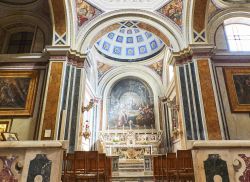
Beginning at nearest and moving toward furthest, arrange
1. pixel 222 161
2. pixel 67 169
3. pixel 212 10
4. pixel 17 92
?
pixel 222 161
pixel 67 169
pixel 17 92
pixel 212 10

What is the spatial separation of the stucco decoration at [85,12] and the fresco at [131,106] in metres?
6.79

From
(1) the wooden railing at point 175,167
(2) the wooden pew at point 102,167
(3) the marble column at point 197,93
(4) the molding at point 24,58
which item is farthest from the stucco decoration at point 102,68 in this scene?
(2) the wooden pew at point 102,167

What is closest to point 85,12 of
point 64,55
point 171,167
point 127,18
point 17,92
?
point 127,18

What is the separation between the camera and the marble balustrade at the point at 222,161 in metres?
3.15

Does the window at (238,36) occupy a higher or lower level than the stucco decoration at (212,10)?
lower

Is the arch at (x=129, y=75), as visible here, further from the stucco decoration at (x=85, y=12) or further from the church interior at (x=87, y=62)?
A: the stucco decoration at (x=85, y=12)

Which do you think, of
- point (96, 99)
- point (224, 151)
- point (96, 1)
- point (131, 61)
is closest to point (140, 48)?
point (131, 61)

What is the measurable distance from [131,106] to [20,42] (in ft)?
27.8

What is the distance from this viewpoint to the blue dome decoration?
14719 mm

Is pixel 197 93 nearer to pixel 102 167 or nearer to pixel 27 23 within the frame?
pixel 102 167

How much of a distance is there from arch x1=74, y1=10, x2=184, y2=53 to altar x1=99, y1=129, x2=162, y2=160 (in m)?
6.21

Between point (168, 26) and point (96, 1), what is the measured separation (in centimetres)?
366

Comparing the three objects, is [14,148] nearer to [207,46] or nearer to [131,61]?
[207,46]

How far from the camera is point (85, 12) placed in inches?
411
